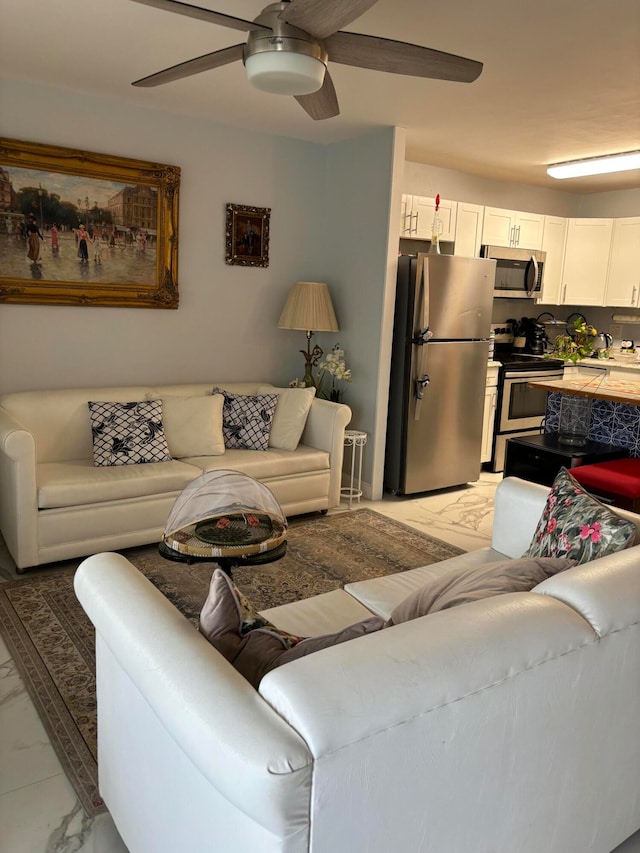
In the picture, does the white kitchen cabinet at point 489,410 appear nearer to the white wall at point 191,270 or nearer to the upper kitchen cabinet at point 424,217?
the upper kitchen cabinet at point 424,217

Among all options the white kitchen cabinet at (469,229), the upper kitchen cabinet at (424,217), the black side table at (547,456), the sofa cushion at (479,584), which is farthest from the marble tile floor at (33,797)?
the white kitchen cabinet at (469,229)

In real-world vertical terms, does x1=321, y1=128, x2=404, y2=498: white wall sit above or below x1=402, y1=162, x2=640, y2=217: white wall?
below

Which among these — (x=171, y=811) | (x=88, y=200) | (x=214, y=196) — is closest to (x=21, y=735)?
(x=171, y=811)

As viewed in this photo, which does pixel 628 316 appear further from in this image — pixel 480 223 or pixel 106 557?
pixel 106 557

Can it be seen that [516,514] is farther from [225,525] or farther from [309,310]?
[309,310]

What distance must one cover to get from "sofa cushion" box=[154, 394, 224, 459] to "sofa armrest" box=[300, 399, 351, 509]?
0.66 m

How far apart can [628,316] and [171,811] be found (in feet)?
21.5

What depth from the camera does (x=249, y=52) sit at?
217cm

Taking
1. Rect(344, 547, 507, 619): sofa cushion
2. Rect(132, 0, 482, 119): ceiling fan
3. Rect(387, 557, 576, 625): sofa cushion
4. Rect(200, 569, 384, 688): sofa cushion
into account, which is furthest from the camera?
Rect(344, 547, 507, 619): sofa cushion

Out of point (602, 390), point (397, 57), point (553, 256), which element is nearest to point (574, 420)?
point (602, 390)

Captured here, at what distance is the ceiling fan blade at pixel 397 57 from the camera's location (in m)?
2.17

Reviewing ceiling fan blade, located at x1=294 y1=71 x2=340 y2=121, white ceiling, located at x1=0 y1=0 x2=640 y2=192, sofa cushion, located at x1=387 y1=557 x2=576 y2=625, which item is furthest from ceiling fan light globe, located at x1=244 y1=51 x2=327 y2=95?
sofa cushion, located at x1=387 y1=557 x2=576 y2=625

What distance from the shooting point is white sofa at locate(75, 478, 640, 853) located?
1046 mm

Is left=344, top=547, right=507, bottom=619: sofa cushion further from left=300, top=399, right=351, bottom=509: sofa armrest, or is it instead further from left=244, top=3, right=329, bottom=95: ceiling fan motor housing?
left=300, top=399, right=351, bottom=509: sofa armrest
